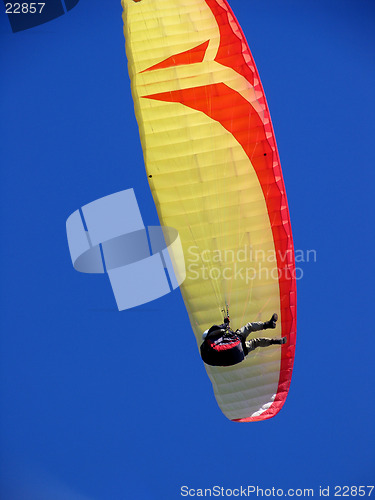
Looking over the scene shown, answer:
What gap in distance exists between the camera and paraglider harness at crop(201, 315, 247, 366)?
25.4ft

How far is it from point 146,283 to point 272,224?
13.5 ft

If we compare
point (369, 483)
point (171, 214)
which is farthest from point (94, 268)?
point (369, 483)

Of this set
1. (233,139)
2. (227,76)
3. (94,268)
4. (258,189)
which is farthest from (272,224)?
(94,268)

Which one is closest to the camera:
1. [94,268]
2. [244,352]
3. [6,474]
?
[244,352]

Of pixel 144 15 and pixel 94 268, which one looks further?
pixel 94 268

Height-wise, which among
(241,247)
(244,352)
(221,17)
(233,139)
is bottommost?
(244,352)

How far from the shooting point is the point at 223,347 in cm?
777

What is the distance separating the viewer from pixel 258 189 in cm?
821

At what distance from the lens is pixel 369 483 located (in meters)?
14.6

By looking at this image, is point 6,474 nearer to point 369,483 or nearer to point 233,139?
point 369,483

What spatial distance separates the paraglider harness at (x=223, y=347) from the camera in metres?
7.75

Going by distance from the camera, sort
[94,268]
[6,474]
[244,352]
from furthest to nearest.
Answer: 1. [6,474]
2. [94,268]
3. [244,352]

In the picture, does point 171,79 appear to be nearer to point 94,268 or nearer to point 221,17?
point 221,17

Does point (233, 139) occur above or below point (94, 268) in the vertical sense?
below
